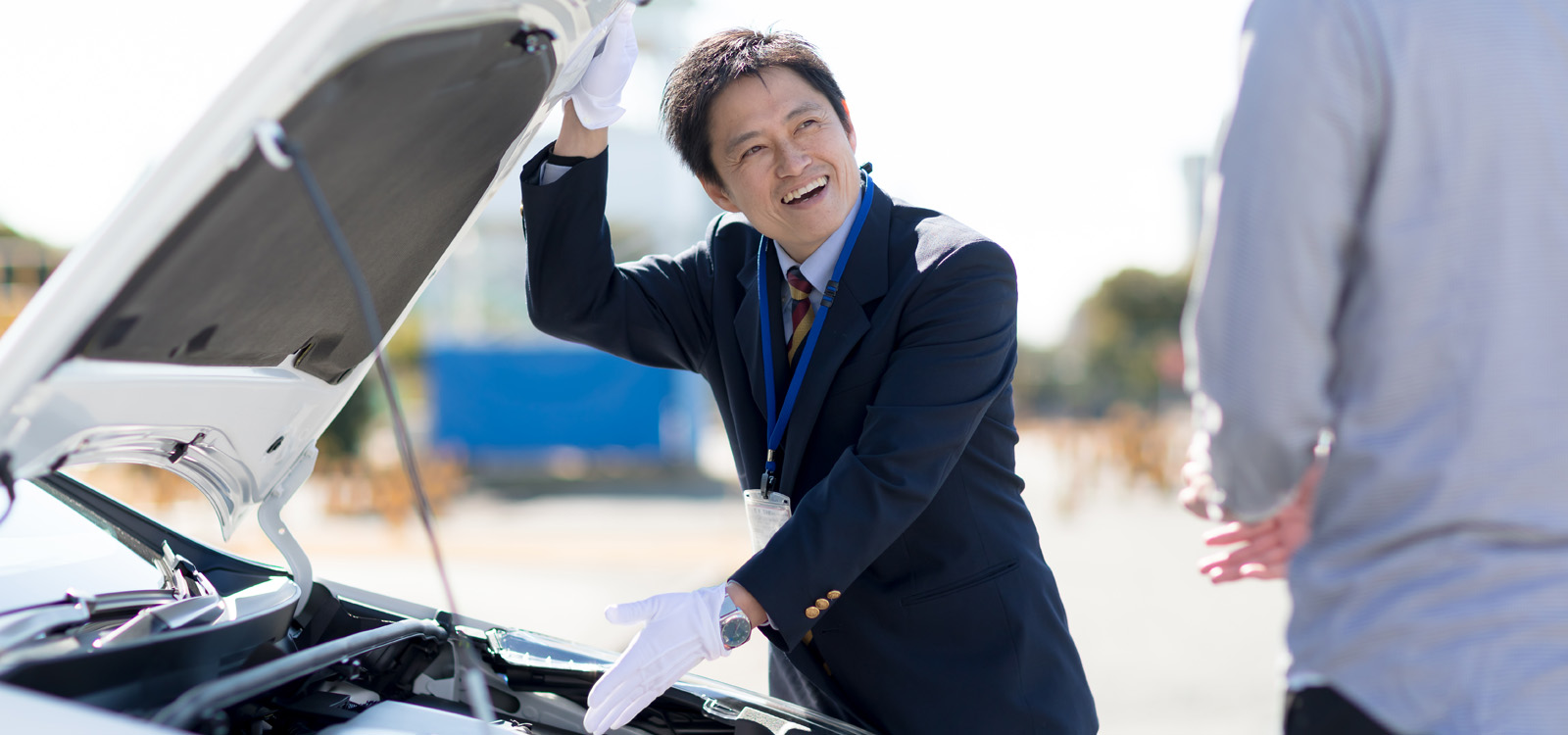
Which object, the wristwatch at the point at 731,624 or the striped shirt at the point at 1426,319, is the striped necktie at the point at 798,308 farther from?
the striped shirt at the point at 1426,319

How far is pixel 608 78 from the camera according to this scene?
5.90 feet

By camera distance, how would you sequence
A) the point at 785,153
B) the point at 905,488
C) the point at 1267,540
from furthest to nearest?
the point at 785,153 < the point at 905,488 < the point at 1267,540

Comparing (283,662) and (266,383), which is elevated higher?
(266,383)

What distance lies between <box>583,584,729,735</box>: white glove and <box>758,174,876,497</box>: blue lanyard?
0.39 m

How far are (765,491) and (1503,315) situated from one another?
3.81 feet

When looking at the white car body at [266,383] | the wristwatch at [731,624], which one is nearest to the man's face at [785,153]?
the white car body at [266,383]

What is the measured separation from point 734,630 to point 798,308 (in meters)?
0.67

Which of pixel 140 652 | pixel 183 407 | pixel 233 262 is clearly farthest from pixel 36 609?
pixel 233 262

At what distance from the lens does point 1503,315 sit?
1013 mm

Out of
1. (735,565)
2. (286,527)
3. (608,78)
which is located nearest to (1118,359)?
(735,565)

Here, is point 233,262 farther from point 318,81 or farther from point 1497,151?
point 1497,151

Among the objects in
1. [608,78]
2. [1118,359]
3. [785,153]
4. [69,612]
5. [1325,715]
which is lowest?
[1325,715]

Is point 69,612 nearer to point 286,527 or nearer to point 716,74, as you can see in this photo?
point 286,527

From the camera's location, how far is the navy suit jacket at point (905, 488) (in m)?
1.62
